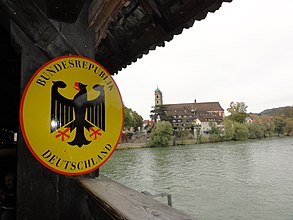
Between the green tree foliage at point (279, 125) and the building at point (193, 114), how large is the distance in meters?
14.7

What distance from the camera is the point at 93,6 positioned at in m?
1.62

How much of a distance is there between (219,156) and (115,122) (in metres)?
37.7

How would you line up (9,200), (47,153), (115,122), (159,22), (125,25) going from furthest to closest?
1. (9,200)
2. (125,25)
3. (159,22)
4. (115,122)
5. (47,153)

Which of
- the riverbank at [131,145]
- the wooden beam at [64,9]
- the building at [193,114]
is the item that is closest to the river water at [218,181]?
the riverbank at [131,145]

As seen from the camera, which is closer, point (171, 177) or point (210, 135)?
point (171, 177)

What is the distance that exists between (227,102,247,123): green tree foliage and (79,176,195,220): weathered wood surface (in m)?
68.8

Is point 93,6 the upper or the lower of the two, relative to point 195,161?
upper

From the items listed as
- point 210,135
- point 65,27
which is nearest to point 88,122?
point 65,27

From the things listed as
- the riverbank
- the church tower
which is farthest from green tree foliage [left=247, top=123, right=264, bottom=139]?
the church tower

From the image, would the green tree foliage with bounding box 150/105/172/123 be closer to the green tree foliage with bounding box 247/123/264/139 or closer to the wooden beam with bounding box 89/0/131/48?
the green tree foliage with bounding box 247/123/264/139

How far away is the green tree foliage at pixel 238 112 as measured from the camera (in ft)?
216

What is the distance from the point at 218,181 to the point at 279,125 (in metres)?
53.7

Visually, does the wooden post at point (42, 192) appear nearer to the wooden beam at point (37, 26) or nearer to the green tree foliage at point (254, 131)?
the wooden beam at point (37, 26)

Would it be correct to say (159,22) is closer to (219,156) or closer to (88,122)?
(88,122)
